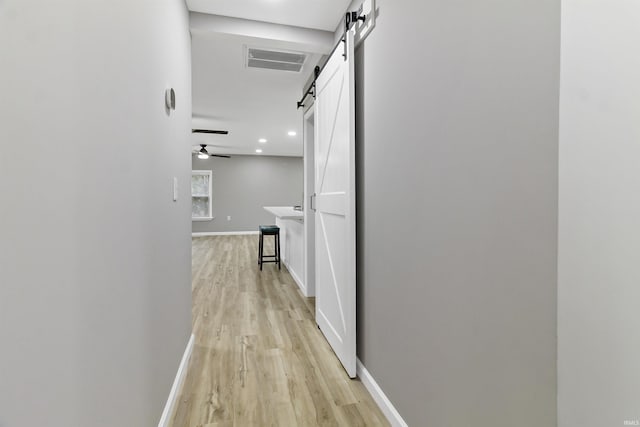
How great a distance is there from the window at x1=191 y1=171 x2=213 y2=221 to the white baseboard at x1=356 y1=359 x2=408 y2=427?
869cm

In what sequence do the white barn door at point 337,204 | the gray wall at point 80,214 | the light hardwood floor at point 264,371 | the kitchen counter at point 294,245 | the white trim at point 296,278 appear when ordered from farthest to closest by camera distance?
the kitchen counter at point 294,245 < the white trim at point 296,278 < the white barn door at point 337,204 < the light hardwood floor at point 264,371 < the gray wall at point 80,214

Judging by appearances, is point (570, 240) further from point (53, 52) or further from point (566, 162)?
point (53, 52)

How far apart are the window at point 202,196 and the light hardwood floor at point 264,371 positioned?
634 cm

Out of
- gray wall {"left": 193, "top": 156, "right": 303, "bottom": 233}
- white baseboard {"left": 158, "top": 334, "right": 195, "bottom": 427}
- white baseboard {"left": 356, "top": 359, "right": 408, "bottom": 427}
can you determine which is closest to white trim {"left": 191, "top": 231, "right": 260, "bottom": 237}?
gray wall {"left": 193, "top": 156, "right": 303, "bottom": 233}

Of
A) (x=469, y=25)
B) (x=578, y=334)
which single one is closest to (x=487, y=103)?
(x=469, y=25)

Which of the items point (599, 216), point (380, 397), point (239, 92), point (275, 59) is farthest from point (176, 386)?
point (239, 92)

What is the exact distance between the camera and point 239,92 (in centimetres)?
418

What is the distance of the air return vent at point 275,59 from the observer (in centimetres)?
308

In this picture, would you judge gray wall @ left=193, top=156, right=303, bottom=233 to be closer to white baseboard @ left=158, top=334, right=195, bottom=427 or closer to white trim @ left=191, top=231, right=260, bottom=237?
white trim @ left=191, top=231, right=260, bottom=237

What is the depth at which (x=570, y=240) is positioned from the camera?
72 centimetres

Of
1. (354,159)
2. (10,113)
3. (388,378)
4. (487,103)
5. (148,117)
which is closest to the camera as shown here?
→ (10,113)

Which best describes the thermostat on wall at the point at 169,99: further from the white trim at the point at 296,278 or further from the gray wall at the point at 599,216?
the white trim at the point at 296,278

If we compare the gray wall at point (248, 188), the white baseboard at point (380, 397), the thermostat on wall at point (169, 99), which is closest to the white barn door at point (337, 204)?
the white baseboard at point (380, 397)

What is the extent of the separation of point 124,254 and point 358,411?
4.83 feet
